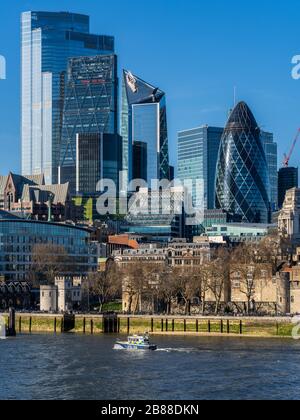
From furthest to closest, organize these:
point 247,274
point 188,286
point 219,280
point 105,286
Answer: point 105,286
point 219,280
point 247,274
point 188,286

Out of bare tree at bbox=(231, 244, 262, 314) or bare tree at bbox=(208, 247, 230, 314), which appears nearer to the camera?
bare tree at bbox=(231, 244, 262, 314)

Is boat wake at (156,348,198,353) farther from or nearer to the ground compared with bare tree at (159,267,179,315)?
nearer to the ground

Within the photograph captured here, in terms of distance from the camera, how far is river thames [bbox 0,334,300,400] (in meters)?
75.8

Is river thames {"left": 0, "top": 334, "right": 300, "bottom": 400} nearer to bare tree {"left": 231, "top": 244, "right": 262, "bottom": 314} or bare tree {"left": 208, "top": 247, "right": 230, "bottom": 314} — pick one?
bare tree {"left": 231, "top": 244, "right": 262, "bottom": 314}

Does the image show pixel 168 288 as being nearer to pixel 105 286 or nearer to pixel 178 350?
pixel 105 286

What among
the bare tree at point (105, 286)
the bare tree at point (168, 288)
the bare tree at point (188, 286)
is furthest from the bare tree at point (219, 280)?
the bare tree at point (105, 286)

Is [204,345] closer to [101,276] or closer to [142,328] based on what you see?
[142,328]

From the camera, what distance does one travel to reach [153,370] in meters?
88.9

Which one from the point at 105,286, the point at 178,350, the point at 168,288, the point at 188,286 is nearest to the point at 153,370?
the point at 178,350

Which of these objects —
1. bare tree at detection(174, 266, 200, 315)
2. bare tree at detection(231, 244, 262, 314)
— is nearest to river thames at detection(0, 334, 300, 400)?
bare tree at detection(174, 266, 200, 315)

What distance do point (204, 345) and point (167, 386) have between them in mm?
32181

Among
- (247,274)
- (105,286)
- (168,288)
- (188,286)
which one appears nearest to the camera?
(188,286)

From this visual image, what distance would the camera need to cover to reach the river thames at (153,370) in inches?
2985
